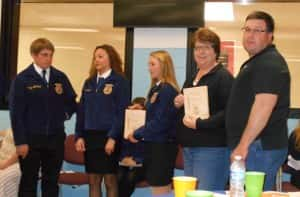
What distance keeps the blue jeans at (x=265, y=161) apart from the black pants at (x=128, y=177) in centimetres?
167

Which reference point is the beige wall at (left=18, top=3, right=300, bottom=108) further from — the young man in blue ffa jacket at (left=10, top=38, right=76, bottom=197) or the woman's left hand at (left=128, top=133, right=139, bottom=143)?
the woman's left hand at (left=128, top=133, right=139, bottom=143)

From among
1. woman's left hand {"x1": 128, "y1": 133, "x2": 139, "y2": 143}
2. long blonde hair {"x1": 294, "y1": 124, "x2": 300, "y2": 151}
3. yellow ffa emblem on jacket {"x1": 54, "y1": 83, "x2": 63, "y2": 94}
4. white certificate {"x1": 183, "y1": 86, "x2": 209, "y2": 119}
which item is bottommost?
woman's left hand {"x1": 128, "y1": 133, "x2": 139, "y2": 143}

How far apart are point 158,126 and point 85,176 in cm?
133

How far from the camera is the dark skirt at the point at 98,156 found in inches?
164

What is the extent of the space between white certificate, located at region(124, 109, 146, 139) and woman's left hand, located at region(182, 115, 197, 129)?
2.84 feet

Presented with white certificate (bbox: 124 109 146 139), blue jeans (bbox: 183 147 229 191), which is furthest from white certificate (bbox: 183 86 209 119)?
white certificate (bbox: 124 109 146 139)

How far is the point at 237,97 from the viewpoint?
2834 millimetres

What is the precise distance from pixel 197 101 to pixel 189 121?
0.14 m

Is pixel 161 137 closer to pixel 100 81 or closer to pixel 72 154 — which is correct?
pixel 100 81

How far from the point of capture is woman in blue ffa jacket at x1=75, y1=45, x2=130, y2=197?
4.16 metres

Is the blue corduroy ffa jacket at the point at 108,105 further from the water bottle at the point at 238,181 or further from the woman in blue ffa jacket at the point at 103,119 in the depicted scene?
the water bottle at the point at 238,181

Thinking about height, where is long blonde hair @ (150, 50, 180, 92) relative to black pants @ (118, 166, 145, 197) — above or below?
above

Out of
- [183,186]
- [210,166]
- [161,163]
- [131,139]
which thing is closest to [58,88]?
[131,139]

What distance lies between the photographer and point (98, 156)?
4.18m
